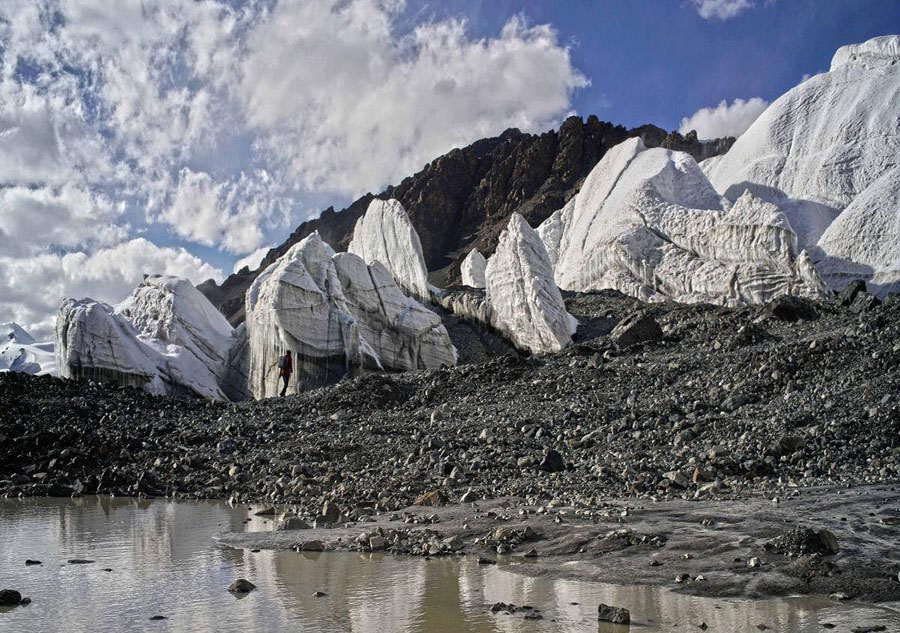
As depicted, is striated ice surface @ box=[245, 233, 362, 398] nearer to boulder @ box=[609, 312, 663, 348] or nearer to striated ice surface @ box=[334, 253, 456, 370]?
striated ice surface @ box=[334, 253, 456, 370]

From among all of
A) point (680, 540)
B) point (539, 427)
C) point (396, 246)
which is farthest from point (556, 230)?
point (680, 540)

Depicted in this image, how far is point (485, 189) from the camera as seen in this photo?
394ft

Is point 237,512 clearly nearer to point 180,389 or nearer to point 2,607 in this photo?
point 2,607

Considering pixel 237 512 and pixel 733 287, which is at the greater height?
pixel 733 287

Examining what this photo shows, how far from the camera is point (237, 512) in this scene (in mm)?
10227

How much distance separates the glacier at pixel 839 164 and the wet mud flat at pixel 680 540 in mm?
24673

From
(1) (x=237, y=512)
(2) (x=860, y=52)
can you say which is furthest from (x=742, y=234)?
(1) (x=237, y=512)

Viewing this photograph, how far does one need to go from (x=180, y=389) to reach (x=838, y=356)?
65.3 feet

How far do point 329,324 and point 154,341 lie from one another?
660 centimetres

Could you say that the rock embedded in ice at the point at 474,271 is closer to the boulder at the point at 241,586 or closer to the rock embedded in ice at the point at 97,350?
the rock embedded in ice at the point at 97,350

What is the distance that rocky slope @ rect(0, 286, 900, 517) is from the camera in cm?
959

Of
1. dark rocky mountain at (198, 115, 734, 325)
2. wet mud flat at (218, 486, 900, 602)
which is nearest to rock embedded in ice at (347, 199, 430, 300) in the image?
wet mud flat at (218, 486, 900, 602)

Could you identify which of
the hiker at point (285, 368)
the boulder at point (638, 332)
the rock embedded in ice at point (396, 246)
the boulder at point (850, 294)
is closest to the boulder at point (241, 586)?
the boulder at point (638, 332)

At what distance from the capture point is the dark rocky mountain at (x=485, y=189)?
4240 inches
